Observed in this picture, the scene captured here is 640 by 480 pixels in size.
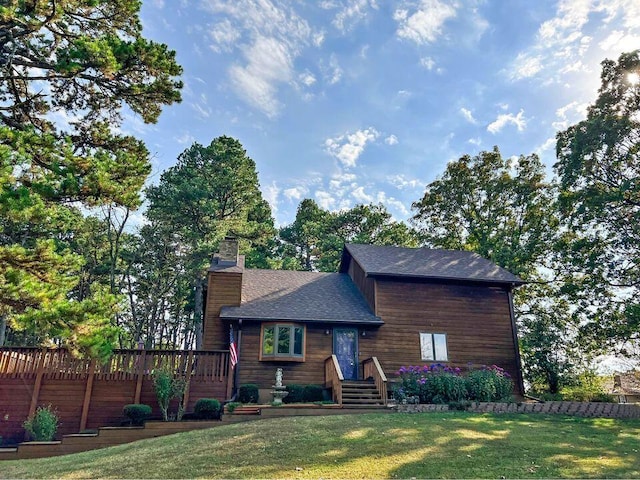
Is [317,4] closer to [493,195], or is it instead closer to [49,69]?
[49,69]

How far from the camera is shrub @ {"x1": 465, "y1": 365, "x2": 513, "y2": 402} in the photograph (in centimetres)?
1234

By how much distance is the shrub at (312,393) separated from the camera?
13.0m

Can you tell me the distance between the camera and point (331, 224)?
32.8m

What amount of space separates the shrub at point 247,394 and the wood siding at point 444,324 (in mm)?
4096

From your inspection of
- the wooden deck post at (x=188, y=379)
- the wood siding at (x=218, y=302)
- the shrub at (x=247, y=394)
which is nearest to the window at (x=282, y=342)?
the shrub at (x=247, y=394)

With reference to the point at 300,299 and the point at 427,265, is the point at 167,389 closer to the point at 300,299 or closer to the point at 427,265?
the point at 300,299

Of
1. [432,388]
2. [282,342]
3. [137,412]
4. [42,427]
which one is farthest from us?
[282,342]

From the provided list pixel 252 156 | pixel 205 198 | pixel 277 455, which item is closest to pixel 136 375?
pixel 277 455

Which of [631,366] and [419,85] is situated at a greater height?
[419,85]

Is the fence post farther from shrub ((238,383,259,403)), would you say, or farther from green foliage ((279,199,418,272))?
green foliage ((279,199,418,272))

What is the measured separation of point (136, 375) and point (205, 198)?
15408 millimetres

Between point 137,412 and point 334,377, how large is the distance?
5629mm

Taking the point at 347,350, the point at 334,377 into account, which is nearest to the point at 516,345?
the point at 347,350

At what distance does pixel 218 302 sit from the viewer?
48.8ft
